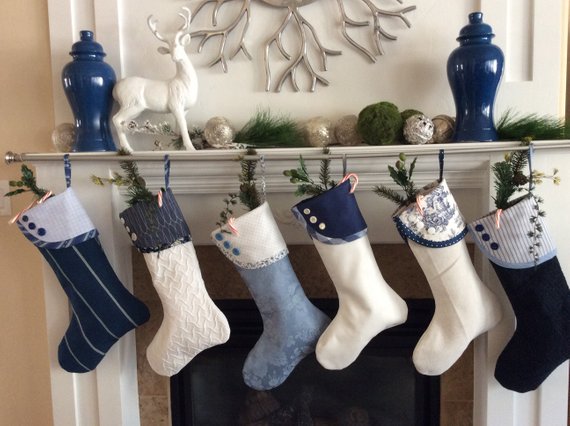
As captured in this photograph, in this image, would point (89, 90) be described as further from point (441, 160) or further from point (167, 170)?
point (441, 160)

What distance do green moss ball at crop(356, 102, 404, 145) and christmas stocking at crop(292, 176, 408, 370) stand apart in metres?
0.14

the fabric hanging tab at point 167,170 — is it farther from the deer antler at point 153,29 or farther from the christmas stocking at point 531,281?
the christmas stocking at point 531,281

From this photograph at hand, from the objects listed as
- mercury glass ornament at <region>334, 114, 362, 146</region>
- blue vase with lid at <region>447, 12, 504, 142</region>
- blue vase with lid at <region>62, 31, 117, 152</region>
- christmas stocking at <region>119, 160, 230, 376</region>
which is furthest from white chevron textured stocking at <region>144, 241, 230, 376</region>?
blue vase with lid at <region>447, 12, 504, 142</region>

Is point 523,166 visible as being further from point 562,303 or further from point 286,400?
point 286,400

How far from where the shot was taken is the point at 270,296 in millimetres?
1194

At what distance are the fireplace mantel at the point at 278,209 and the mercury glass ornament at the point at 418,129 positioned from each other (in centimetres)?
4

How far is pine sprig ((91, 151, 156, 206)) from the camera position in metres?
1.19

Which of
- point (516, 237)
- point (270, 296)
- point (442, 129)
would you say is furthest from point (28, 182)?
point (516, 237)

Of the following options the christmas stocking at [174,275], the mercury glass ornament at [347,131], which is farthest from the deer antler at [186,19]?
the mercury glass ornament at [347,131]

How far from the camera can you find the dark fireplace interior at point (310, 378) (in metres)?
1.37

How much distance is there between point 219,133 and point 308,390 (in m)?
0.80

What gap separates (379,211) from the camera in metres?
1.27

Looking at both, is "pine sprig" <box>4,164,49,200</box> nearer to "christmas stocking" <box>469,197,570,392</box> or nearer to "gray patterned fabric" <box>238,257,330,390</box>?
"gray patterned fabric" <box>238,257,330,390</box>

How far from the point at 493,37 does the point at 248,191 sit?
682 mm
